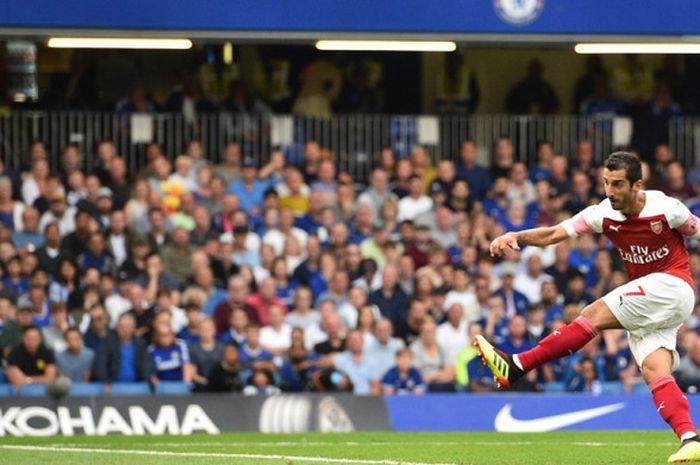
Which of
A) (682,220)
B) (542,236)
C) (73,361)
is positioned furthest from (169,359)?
(682,220)

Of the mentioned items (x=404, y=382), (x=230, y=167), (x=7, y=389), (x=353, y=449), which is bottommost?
(x=404, y=382)

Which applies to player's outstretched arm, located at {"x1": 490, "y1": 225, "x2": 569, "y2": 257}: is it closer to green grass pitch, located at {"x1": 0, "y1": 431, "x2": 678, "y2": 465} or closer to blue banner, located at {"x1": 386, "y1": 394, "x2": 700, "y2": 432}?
green grass pitch, located at {"x1": 0, "y1": 431, "x2": 678, "y2": 465}

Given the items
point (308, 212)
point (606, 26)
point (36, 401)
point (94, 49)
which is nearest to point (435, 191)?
point (308, 212)

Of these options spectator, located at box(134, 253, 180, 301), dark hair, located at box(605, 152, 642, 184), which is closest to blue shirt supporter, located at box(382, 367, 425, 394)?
spectator, located at box(134, 253, 180, 301)

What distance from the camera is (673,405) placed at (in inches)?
422

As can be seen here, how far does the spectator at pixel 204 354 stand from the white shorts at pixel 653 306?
7.60 meters

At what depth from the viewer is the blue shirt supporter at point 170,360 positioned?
58.9 feet

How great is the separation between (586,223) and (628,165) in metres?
0.55

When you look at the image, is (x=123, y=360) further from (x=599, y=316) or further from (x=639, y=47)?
(x=599, y=316)

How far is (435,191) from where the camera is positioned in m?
20.9

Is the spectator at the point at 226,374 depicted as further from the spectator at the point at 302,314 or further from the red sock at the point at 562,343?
the red sock at the point at 562,343

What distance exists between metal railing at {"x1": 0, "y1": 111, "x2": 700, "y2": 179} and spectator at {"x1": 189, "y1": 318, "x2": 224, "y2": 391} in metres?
3.40

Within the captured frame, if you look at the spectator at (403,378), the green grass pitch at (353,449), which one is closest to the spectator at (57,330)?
the green grass pitch at (353,449)

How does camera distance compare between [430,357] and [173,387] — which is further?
[430,357]
